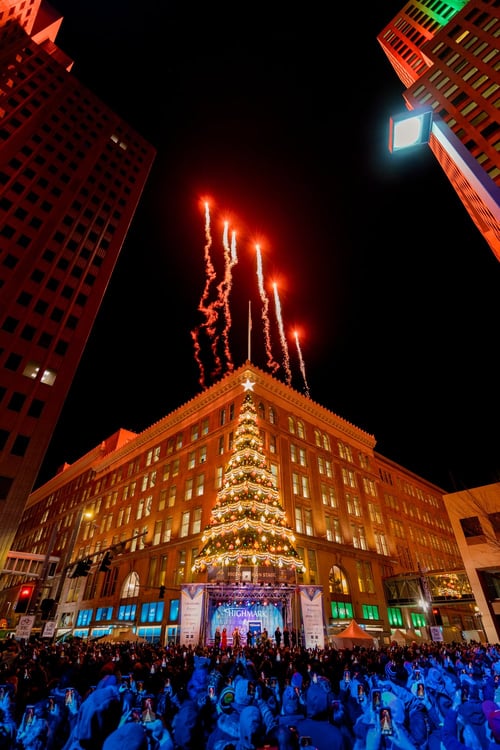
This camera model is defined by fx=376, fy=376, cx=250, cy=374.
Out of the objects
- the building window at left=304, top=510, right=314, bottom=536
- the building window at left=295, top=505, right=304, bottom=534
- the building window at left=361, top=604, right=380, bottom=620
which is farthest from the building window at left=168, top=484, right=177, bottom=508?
the building window at left=361, top=604, right=380, bottom=620

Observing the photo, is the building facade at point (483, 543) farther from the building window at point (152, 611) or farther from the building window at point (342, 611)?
the building window at point (152, 611)

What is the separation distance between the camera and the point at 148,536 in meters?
43.8

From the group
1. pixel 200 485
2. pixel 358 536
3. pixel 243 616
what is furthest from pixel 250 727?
pixel 358 536

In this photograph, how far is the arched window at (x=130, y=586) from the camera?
1655 inches

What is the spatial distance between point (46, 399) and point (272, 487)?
22075 mm

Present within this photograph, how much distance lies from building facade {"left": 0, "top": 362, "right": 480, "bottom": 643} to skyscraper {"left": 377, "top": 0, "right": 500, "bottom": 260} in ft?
→ 92.8

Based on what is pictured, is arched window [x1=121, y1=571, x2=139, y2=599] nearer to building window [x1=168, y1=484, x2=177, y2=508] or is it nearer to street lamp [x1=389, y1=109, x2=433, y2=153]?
→ building window [x1=168, y1=484, x2=177, y2=508]

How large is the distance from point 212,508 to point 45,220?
117ft

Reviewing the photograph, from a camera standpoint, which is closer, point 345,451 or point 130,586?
point 130,586

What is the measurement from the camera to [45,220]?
41.3m

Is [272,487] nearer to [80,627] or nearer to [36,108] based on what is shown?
[80,627]

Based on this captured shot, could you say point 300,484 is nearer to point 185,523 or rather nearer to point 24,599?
point 185,523

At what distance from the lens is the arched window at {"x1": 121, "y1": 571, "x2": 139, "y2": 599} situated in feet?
138

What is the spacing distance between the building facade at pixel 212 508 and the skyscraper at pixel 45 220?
13471 mm
